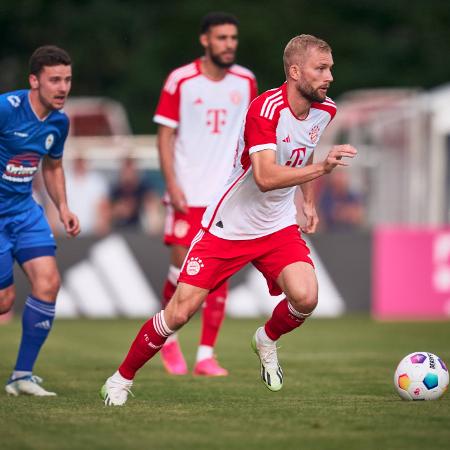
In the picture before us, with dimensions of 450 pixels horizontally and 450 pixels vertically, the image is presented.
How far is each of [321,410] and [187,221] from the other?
2.98 metres

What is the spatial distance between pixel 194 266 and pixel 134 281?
337 inches

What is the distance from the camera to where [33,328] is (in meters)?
8.92

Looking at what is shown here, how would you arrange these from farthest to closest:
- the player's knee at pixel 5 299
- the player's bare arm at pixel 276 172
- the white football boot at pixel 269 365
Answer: the player's knee at pixel 5 299, the white football boot at pixel 269 365, the player's bare arm at pixel 276 172

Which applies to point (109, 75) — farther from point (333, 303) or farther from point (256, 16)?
point (333, 303)

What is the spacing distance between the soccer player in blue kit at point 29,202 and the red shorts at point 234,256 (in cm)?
113

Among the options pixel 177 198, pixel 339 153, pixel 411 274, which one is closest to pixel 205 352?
pixel 177 198

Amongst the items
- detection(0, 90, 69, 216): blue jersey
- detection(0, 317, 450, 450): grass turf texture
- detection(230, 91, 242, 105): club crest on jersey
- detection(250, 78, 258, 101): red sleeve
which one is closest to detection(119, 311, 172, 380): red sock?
detection(0, 317, 450, 450): grass turf texture

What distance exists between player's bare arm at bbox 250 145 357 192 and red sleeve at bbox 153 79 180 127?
255cm

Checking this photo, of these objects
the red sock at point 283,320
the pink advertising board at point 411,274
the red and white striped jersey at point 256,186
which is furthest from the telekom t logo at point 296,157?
the pink advertising board at point 411,274

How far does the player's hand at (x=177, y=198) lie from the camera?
1030 centimetres

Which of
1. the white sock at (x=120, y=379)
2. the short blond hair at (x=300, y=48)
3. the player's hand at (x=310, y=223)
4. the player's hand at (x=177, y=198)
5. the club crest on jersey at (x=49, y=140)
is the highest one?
the short blond hair at (x=300, y=48)

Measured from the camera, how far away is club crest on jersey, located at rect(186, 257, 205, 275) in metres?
8.24

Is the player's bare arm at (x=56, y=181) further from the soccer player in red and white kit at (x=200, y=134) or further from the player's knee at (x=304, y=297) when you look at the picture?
the player's knee at (x=304, y=297)

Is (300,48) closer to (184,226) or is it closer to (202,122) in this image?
(202,122)
